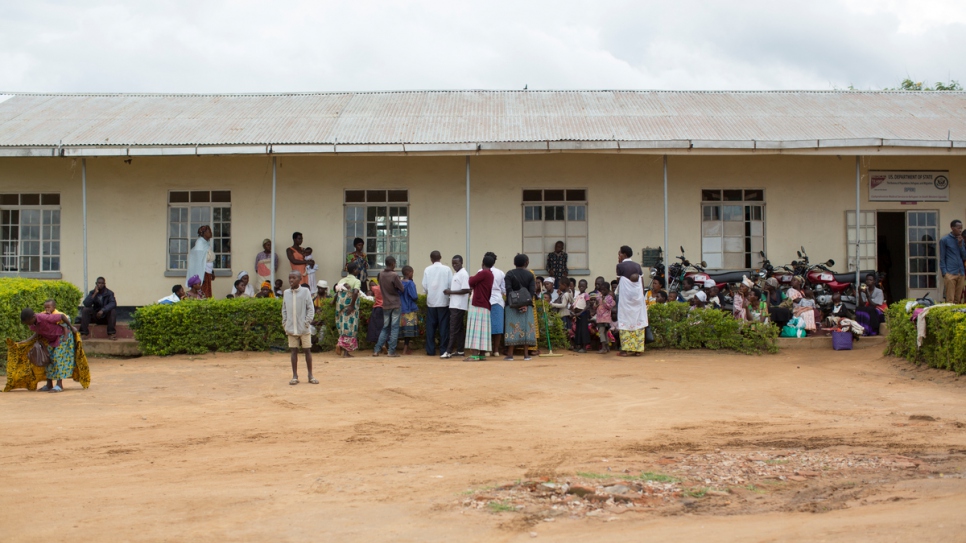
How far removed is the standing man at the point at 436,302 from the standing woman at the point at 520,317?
88cm

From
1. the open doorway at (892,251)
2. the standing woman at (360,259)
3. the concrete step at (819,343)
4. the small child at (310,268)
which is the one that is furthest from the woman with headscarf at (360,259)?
the open doorway at (892,251)

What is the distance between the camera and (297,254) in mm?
15648

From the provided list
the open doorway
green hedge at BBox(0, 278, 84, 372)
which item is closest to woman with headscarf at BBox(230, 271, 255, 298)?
green hedge at BBox(0, 278, 84, 372)

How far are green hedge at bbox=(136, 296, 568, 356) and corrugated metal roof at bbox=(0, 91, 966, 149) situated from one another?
2.64 meters

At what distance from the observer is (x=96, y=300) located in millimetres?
14508

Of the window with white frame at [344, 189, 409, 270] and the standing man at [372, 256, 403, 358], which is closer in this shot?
the standing man at [372, 256, 403, 358]

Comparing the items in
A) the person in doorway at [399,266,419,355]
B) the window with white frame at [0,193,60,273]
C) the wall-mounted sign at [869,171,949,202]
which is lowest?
the person in doorway at [399,266,419,355]

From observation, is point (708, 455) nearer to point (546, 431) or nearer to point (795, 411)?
point (546, 431)

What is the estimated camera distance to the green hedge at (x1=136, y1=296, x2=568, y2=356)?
534 inches

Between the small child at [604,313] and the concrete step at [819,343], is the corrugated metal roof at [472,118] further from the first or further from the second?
the concrete step at [819,343]

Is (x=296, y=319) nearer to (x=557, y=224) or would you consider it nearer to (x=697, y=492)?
(x=697, y=492)

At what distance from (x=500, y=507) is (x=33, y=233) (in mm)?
13946

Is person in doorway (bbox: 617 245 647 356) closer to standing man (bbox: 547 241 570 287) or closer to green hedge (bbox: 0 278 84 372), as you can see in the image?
standing man (bbox: 547 241 570 287)

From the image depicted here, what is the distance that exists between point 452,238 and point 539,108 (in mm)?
3232
